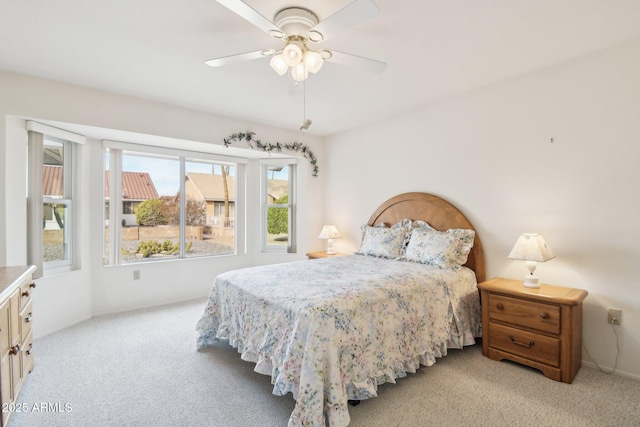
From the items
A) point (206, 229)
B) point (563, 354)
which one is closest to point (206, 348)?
point (206, 229)

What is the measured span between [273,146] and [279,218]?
1.21 meters

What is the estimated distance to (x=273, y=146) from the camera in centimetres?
445

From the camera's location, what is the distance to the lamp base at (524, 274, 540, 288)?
2.51m

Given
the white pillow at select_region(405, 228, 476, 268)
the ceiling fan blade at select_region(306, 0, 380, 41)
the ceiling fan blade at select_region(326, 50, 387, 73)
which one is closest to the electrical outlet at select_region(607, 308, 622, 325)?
the white pillow at select_region(405, 228, 476, 268)

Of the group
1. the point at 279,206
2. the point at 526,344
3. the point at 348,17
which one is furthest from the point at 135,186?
the point at 526,344

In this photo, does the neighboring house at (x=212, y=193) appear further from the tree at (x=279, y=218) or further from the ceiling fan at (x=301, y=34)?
the ceiling fan at (x=301, y=34)

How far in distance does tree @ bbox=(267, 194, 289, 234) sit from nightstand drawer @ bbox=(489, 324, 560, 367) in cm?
326

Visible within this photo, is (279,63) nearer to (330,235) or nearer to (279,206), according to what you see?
(330,235)

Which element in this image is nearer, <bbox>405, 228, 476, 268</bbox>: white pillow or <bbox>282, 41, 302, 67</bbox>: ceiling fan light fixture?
<bbox>282, 41, 302, 67</bbox>: ceiling fan light fixture

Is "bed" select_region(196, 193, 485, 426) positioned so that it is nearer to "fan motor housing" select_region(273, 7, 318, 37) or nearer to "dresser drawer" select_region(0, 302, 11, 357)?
"dresser drawer" select_region(0, 302, 11, 357)

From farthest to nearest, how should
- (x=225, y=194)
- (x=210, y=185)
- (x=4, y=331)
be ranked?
(x=225, y=194) → (x=210, y=185) → (x=4, y=331)

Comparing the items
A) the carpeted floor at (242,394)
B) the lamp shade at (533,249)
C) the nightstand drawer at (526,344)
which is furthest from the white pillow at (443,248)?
the carpeted floor at (242,394)

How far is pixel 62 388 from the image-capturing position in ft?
7.10

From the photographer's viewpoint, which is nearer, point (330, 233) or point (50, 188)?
point (50, 188)
